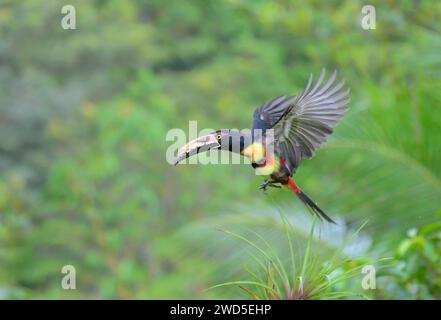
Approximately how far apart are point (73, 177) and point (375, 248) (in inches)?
325

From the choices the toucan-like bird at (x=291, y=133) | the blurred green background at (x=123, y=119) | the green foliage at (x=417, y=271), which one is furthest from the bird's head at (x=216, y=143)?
the blurred green background at (x=123, y=119)

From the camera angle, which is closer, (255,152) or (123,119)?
(255,152)

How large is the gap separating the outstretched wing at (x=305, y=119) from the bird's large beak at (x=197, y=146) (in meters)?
0.11

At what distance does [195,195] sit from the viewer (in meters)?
10.5

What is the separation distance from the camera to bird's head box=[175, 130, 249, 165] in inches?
37.0

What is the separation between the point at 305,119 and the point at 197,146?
186mm

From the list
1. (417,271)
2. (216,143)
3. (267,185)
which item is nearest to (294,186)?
(267,185)

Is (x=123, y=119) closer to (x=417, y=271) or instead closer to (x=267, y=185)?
(x=417, y=271)

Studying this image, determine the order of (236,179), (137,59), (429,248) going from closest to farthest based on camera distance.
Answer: (429,248) < (236,179) < (137,59)

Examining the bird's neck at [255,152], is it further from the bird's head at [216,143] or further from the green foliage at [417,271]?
the green foliage at [417,271]

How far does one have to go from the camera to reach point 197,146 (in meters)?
0.96

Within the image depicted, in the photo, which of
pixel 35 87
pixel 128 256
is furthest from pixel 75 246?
pixel 35 87

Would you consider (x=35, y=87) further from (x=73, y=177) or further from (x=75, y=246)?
(x=75, y=246)

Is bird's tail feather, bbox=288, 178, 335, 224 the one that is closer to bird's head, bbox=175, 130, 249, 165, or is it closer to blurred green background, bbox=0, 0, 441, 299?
bird's head, bbox=175, 130, 249, 165
